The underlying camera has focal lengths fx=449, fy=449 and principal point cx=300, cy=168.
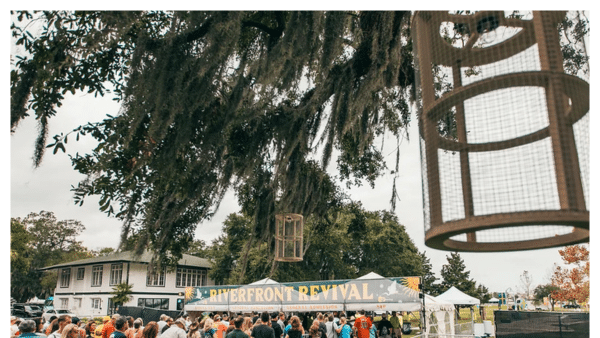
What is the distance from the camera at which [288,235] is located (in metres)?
6.13

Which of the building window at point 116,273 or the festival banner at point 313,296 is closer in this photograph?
the festival banner at point 313,296

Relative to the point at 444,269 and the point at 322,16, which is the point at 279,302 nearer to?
the point at 322,16

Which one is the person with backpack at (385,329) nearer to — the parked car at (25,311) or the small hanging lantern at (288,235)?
the small hanging lantern at (288,235)

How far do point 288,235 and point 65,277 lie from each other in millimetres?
30301

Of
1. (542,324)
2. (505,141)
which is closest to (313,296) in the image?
(542,324)

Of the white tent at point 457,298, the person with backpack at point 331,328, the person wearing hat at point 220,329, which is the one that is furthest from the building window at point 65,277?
the person wearing hat at point 220,329

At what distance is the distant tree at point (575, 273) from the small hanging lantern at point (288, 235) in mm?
9498

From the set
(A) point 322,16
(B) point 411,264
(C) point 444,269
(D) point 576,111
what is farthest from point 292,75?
(C) point 444,269

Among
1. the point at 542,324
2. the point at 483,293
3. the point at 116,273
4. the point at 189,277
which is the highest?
the point at 116,273

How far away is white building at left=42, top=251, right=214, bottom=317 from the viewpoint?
27.7m

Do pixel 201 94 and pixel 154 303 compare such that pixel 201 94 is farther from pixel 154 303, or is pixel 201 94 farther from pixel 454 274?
pixel 454 274

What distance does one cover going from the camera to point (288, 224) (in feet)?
20.1

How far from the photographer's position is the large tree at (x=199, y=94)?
388cm
